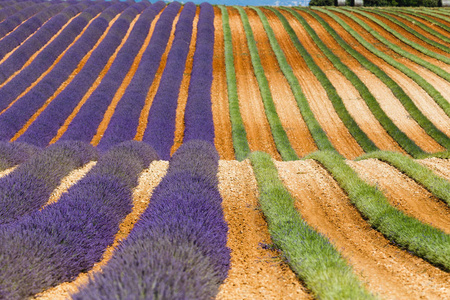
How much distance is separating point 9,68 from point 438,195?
25.8m

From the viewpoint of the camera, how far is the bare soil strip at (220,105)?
611 inches

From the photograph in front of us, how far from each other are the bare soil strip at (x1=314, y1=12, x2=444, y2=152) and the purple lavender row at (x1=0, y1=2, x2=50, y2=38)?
92.5 feet

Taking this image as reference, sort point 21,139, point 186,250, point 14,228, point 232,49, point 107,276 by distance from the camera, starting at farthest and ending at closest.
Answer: point 232,49, point 21,139, point 14,228, point 186,250, point 107,276

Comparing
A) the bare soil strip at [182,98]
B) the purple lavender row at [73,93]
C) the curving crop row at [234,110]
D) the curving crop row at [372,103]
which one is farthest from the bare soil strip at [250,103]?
the purple lavender row at [73,93]

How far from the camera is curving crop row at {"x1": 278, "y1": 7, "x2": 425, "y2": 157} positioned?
15.0m

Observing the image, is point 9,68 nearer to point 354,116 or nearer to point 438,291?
point 354,116

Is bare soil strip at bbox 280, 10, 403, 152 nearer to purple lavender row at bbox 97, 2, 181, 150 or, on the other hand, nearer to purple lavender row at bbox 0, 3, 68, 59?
purple lavender row at bbox 97, 2, 181, 150

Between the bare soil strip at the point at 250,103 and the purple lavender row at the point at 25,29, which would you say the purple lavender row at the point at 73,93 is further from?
the bare soil strip at the point at 250,103

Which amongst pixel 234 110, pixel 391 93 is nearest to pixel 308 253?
pixel 234 110

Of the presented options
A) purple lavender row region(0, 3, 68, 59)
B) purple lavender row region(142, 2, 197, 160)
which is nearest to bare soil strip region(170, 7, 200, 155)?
purple lavender row region(142, 2, 197, 160)

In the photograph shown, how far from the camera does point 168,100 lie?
19.2 metres

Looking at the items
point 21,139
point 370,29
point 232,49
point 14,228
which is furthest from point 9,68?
point 370,29

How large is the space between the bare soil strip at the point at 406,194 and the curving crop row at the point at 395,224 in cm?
40

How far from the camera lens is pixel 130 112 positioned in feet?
58.4
